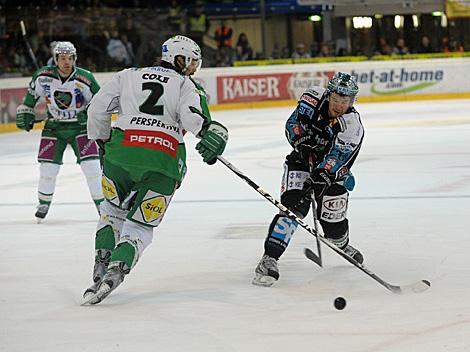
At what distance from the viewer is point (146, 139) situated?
14.4 ft

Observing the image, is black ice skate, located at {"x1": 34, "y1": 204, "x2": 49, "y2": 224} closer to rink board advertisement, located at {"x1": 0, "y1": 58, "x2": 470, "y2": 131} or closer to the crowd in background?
the crowd in background

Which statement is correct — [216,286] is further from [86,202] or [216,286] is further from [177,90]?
[86,202]

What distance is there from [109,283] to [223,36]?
14.7 m

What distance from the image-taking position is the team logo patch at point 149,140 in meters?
4.40

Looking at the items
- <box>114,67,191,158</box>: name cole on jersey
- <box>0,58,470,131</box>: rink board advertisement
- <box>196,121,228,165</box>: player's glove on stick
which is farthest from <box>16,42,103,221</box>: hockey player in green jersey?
<box>0,58,470,131</box>: rink board advertisement

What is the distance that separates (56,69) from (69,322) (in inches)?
131

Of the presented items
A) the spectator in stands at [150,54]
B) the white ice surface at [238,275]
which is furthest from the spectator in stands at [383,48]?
the white ice surface at [238,275]

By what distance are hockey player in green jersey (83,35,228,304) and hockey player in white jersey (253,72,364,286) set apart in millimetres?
588

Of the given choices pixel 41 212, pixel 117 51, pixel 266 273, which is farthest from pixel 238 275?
pixel 117 51

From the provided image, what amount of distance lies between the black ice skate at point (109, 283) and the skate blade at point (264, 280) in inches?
27.5

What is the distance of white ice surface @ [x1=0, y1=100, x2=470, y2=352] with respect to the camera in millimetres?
3814

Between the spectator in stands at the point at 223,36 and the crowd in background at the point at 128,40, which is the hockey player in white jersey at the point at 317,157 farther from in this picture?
the spectator in stands at the point at 223,36

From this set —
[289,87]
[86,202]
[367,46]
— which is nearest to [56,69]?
[86,202]

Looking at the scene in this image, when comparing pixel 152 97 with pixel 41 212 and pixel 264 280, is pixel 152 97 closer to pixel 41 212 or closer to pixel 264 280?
pixel 264 280
